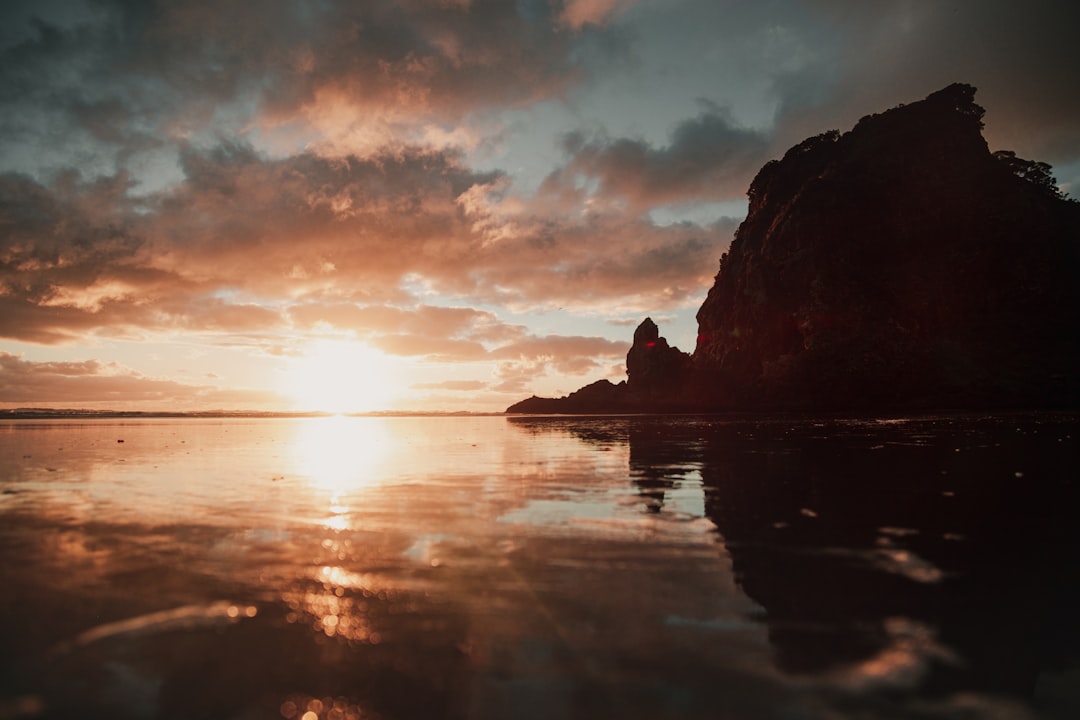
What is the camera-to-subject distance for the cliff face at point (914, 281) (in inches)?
2616

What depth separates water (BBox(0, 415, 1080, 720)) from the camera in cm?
329

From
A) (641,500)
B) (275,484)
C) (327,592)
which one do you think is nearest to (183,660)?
(327,592)

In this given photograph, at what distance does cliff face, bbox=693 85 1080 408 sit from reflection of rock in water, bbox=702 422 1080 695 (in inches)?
2470

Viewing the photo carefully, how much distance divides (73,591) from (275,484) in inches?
316

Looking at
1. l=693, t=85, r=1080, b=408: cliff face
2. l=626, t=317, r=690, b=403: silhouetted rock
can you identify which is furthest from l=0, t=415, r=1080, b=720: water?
l=626, t=317, r=690, b=403: silhouetted rock

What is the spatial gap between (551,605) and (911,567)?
3.82 meters

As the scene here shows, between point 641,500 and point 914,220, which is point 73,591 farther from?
point 914,220

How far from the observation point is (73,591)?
5305mm

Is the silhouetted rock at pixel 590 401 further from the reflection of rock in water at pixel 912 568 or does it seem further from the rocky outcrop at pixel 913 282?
the reflection of rock in water at pixel 912 568

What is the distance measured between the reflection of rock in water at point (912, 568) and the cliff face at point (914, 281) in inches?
2470

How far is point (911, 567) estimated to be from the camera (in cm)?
565

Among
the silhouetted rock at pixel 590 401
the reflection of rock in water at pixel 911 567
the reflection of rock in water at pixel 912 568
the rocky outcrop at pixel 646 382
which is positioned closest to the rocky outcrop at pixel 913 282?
the rocky outcrop at pixel 646 382

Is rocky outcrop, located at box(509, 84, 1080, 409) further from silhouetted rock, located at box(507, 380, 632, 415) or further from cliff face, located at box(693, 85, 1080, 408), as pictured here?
silhouetted rock, located at box(507, 380, 632, 415)

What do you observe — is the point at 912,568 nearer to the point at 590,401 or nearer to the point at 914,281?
the point at 914,281
